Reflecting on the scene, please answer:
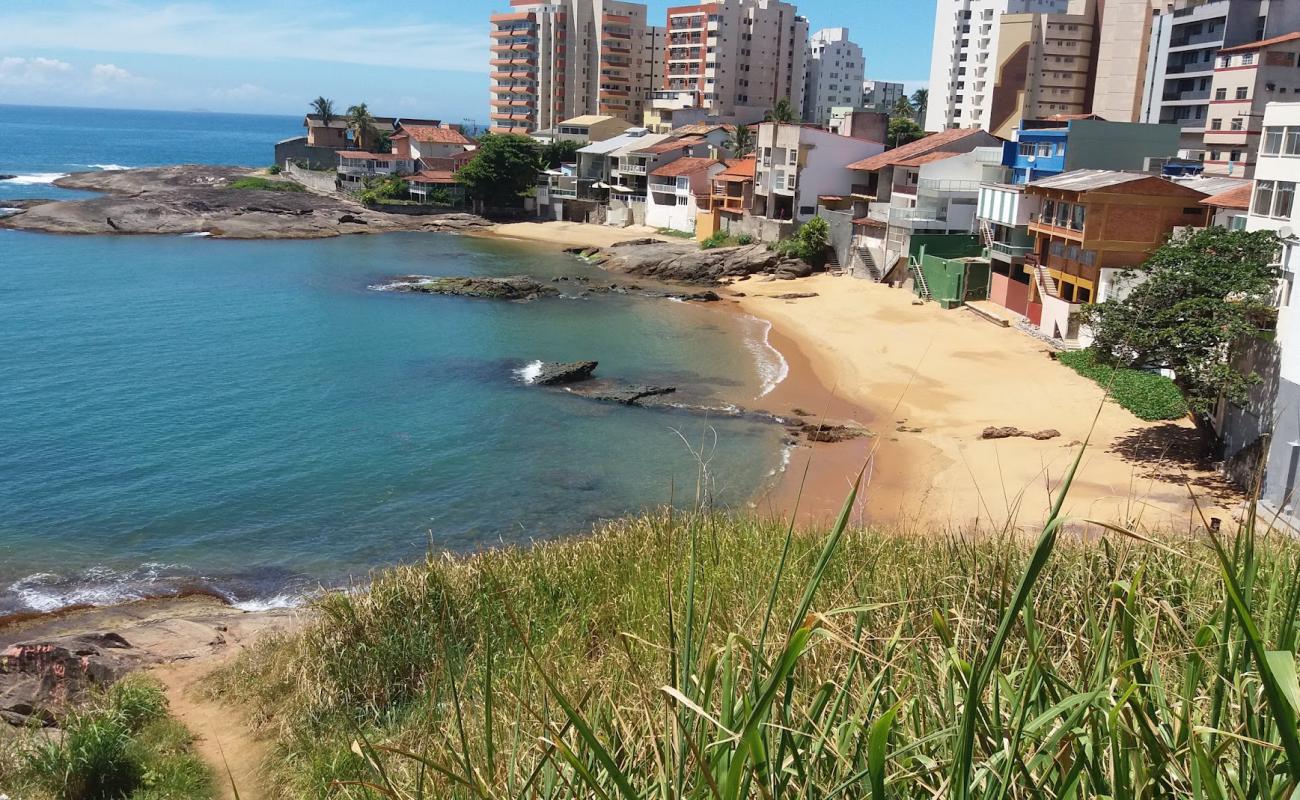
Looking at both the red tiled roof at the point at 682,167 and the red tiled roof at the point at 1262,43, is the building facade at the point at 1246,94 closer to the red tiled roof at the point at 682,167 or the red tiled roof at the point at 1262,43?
the red tiled roof at the point at 1262,43

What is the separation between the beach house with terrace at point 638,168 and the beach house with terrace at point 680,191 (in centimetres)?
118

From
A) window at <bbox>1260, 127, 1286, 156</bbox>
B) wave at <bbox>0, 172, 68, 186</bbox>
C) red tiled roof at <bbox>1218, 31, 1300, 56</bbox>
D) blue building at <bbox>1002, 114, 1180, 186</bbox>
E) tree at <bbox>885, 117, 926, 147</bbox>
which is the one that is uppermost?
red tiled roof at <bbox>1218, 31, 1300, 56</bbox>

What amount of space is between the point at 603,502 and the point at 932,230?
3008cm

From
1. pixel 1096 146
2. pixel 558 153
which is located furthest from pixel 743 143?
pixel 1096 146

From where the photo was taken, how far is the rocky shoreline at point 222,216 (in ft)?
240

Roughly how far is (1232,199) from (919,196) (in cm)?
1726

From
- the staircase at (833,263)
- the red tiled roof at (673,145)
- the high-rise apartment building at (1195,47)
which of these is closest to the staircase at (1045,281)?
the staircase at (833,263)

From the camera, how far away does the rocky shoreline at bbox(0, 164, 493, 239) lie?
7325cm

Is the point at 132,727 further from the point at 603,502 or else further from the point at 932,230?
the point at 932,230

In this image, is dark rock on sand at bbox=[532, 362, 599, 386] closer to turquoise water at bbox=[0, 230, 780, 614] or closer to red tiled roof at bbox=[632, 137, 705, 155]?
turquoise water at bbox=[0, 230, 780, 614]

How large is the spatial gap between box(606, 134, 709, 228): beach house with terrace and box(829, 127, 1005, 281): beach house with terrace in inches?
919

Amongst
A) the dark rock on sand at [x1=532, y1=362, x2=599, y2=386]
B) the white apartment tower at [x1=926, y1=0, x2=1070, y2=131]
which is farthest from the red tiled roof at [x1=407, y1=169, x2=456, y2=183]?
the dark rock on sand at [x1=532, y1=362, x2=599, y2=386]

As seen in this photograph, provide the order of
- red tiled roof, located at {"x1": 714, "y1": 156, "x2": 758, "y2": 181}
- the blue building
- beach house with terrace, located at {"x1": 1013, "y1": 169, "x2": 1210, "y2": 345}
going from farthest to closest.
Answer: red tiled roof, located at {"x1": 714, "y1": 156, "x2": 758, "y2": 181} < the blue building < beach house with terrace, located at {"x1": 1013, "y1": 169, "x2": 1210, "y2": 345}

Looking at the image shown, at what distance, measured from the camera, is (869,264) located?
172ft
